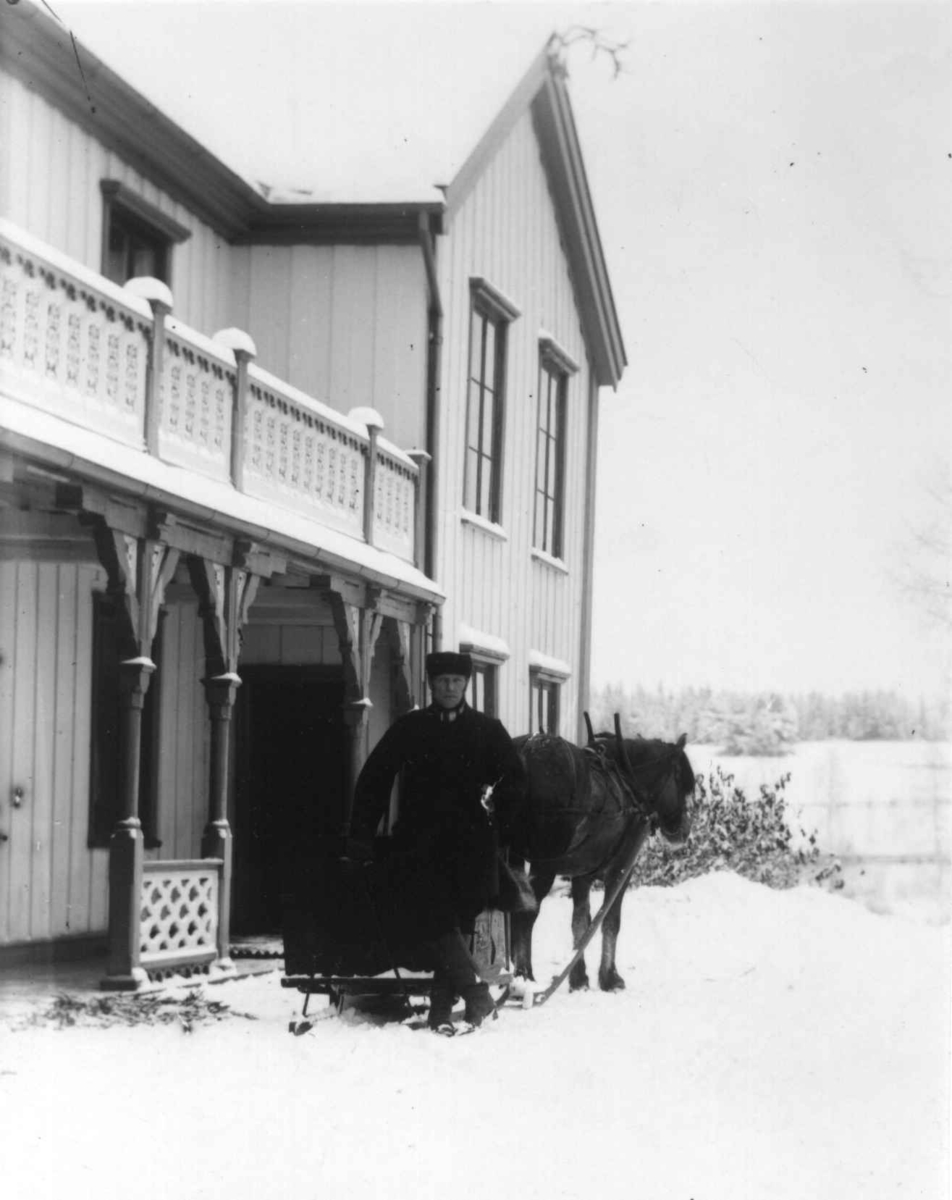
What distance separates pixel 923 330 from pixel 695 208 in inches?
132

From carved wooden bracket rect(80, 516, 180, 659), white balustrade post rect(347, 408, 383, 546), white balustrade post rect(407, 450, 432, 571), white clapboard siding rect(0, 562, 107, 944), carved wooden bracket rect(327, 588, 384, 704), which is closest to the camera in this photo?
carved wooden bracket rect(80, 516, 180, 659)

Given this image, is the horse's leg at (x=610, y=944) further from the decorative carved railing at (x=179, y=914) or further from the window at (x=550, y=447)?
the window at (x=550, y=447)

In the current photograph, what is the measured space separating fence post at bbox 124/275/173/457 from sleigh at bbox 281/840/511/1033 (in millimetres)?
3261

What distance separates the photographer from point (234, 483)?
13133 mm

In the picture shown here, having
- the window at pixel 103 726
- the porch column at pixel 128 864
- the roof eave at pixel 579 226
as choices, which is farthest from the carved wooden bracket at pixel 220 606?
the roof eave at pixel 579 226

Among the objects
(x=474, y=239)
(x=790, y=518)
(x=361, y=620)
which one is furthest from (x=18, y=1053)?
(x=474, y=239)

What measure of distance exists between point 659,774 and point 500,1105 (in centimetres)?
592

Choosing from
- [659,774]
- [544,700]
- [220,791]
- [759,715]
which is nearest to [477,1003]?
[220,791]

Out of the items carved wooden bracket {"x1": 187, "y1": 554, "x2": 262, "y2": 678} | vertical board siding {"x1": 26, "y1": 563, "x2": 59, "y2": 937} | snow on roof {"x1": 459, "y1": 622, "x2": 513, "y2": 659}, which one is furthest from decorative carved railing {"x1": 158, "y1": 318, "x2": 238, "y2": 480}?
snow on roof {"x1": 459, "y1": 622, "x2": 513, "y2": 659}

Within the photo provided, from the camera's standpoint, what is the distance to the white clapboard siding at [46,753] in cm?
1351

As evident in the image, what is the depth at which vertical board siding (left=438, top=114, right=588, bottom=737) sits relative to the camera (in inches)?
704

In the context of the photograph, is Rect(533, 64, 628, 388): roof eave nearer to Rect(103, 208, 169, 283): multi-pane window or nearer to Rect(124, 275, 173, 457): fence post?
Rect(103, 208, 169, 283): multi-pane window

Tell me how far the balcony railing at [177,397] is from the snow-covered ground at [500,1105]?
361 cm

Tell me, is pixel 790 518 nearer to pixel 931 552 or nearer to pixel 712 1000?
pixel 931 552
